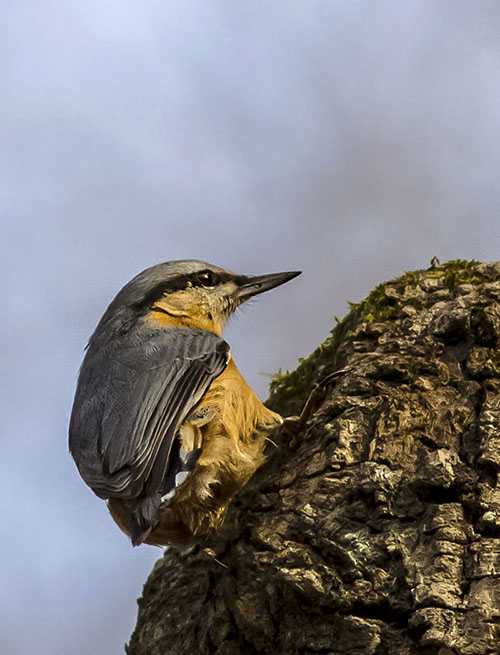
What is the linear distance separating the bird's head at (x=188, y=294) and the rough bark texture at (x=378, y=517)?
1.54 ft

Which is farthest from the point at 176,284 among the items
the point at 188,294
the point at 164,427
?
the point at 164,427

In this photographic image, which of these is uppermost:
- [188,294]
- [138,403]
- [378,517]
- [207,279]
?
[207,279]

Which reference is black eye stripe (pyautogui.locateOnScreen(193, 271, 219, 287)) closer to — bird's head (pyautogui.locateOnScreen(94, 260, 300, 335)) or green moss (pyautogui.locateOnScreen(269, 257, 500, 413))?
bird's head (pyautogui.locateOnScreen(94, 260, 300, 335))

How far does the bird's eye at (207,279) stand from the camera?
3197mm

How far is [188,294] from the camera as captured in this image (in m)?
3.15

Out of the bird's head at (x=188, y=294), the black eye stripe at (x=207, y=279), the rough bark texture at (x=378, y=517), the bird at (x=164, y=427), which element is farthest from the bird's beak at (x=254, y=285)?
the rough bark texture at (x=378, y=517)

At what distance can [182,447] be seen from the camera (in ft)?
8.23

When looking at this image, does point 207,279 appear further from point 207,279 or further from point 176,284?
point 176,284

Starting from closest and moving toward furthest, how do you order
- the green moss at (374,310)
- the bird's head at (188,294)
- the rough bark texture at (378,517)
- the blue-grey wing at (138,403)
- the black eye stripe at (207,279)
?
the rough bark texture at (378,517) → the blue-grey wing at (138,403) → the green moss at (374,310) → the bird's head at (188,294) → the black eye stripe at (207,279)

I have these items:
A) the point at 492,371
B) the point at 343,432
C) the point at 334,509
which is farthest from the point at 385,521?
the point at 492,371

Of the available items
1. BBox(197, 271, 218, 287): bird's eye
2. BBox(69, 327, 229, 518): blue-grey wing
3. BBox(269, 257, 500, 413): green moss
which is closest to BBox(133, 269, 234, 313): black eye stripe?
BBox(197, 271, 218, 287): bird's eye

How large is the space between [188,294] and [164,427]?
0.79m

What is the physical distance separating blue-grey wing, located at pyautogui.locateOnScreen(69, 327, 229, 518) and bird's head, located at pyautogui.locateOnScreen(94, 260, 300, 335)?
0.62 feet

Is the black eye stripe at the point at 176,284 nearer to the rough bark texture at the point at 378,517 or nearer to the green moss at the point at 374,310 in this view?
the green moss at the point at 374,310
